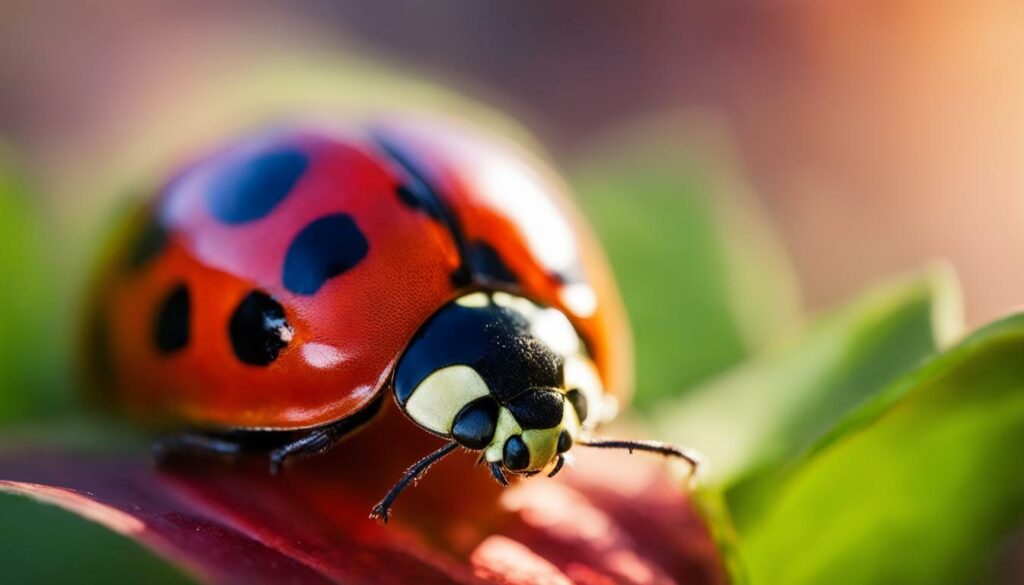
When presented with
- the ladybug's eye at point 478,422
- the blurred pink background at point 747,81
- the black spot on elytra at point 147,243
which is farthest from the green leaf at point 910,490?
the blurred pink background at point 747,81

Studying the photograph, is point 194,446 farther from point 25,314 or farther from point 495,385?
point 25,314

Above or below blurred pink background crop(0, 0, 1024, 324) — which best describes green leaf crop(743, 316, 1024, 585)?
below

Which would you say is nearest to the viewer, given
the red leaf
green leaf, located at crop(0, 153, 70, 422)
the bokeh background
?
the red leaf

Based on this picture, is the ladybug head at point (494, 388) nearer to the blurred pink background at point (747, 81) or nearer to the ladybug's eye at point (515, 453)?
the ladybug's eye at point (515, 453)

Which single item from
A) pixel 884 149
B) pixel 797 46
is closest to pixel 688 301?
pixel 884 149

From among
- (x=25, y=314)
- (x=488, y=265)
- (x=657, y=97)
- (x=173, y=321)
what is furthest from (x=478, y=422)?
(x=657, y=97)

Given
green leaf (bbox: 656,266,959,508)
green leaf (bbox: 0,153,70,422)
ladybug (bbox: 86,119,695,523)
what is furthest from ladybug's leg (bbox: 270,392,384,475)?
green leaf (bbox: 0,153,70,422)

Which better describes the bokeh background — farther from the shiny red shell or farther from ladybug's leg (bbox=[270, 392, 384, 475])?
ladybug's leg (bbox=[270, 392, 384, 475])
